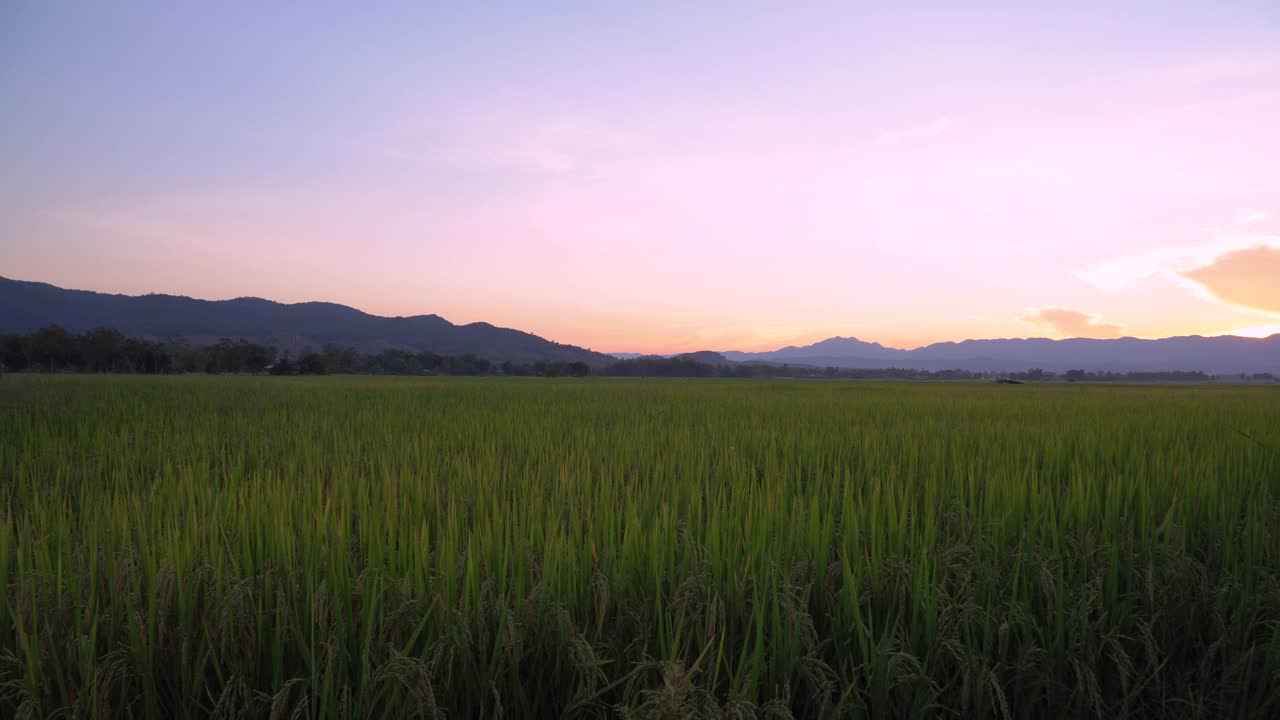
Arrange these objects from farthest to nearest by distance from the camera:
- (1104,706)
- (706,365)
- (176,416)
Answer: (706,365)
(176,416)
(1104,706)

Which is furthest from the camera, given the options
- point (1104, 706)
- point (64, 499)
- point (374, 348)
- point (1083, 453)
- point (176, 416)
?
point (374, 348)

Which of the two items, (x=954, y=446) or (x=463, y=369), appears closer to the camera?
(x=954, y=446)

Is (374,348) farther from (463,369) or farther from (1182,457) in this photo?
(1182,457)

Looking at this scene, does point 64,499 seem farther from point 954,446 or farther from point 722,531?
point 954,446

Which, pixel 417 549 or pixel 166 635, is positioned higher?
pixel 417 549

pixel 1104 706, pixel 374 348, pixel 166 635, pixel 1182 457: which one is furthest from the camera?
pixel 374 348

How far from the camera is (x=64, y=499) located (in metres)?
3.37

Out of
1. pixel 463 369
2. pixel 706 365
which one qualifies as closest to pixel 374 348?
pixel 463 369

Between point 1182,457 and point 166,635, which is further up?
point 1182,457

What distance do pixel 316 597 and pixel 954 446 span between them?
497 cm

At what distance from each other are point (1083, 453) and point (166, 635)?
6098 millimetres

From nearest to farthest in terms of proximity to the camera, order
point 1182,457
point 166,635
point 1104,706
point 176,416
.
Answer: point 1104,706
point 166,635
point 1182,457
point 176,416

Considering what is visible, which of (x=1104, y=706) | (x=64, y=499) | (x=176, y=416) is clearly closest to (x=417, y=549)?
(x=1104, y=706)

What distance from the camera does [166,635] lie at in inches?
68.4
